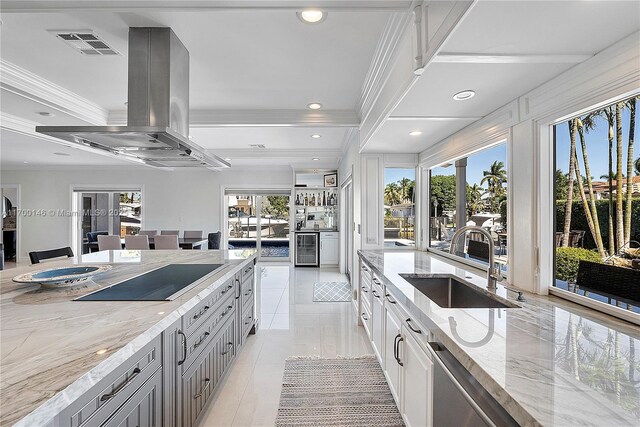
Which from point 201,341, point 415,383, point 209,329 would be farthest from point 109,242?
point 415,383

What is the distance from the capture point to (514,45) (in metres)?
1.22

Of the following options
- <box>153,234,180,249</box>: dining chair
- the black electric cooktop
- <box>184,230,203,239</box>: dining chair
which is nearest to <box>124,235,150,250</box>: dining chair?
<box>153,234,180,249</box>: dining chair

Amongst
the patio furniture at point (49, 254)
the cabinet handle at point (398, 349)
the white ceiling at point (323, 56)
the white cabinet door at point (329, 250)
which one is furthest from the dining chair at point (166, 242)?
the cabinet handle at point (398, 349)

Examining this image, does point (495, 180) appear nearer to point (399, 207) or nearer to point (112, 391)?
point (399, 207)

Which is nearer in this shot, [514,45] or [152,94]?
[514,45]

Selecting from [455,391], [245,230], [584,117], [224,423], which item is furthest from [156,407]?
[245,230]

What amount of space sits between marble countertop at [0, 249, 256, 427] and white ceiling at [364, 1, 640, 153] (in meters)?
1.64

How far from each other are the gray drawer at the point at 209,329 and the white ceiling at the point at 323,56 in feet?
6.01

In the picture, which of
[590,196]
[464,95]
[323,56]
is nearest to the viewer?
[590,196]

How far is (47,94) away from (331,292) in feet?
14.6

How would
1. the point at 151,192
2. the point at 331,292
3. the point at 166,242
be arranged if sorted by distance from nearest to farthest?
the point at 331,292 < the point at 166,242 < the point at 151,192

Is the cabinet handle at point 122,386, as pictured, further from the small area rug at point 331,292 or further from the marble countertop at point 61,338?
the small area rug at point 331,292

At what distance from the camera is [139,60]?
2.14m

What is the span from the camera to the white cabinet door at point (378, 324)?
2.36 metres
